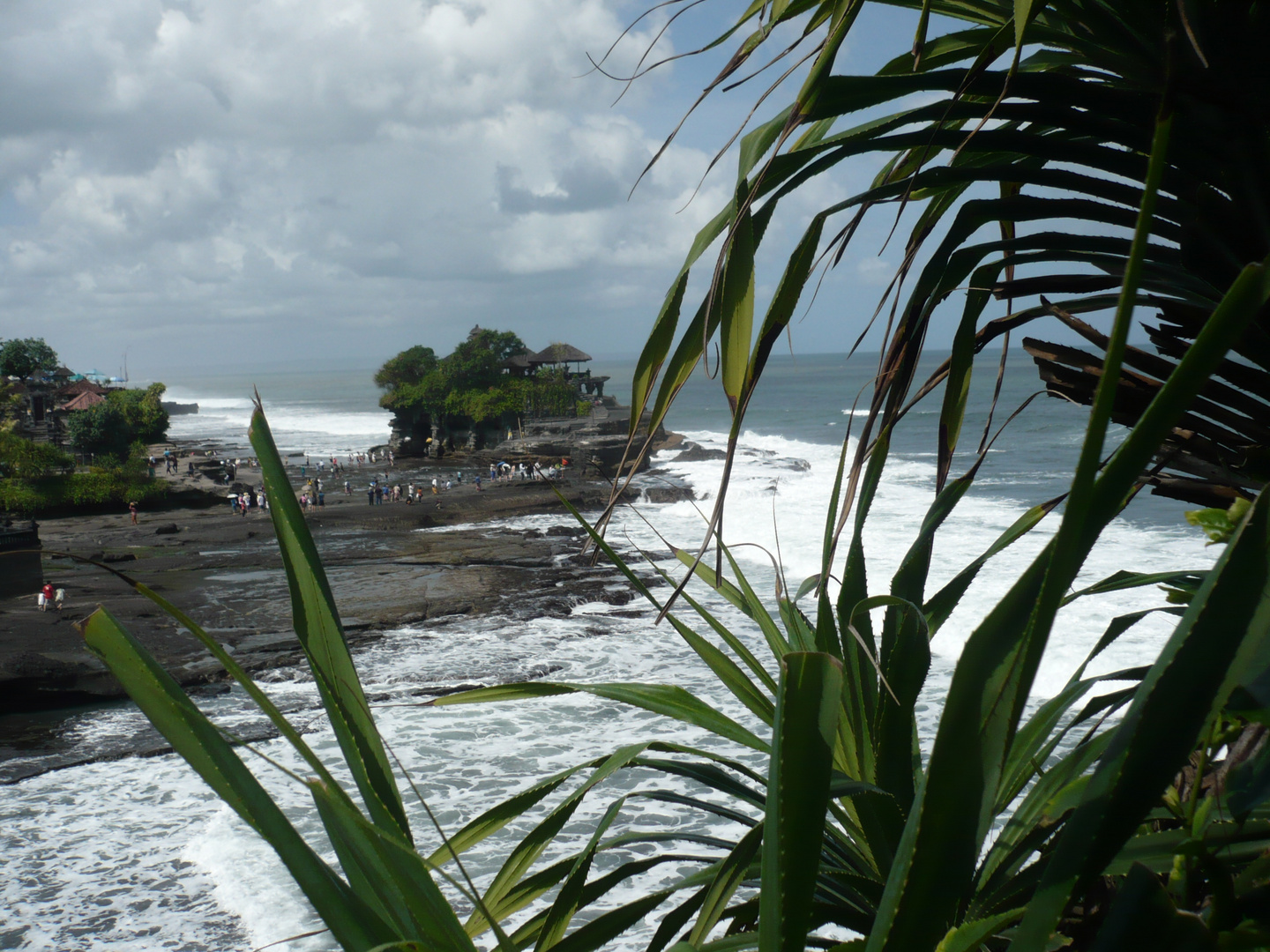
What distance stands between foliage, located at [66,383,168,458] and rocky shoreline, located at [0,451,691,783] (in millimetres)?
7392

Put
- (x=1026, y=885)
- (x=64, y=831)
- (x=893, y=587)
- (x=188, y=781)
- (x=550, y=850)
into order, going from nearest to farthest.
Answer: (x=1026, y=885) → (x=893, y=587) → (x=550, y=850) → (x=64, y=831) → (x=188, y=781)

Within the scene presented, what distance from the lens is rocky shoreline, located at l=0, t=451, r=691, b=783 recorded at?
10797 millimetres

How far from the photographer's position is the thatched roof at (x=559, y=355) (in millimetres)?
44656

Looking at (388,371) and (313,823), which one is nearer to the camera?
(313,823)

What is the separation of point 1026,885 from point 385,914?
705 millimetres

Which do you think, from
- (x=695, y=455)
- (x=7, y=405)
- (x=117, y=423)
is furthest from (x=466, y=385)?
(x=7, y=405)

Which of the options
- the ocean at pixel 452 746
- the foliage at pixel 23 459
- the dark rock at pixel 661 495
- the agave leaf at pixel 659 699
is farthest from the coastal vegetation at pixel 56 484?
the agave leaf at pixel 659 699

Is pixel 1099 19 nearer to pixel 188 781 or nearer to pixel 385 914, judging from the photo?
pixel 385 914

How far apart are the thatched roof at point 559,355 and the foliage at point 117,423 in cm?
1735

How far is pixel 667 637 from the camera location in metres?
12.9

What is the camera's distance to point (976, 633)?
434 mm

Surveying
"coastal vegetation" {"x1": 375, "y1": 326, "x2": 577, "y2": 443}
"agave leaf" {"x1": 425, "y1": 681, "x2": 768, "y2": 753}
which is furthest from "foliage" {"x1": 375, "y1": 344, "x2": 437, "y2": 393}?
"agave leaf" {"x1": 425, "y1": 681, "x2": 768, "y2": 753}

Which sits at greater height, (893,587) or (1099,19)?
(1099,19)

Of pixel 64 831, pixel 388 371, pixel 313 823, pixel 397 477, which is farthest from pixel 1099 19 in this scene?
pixel 388 371
